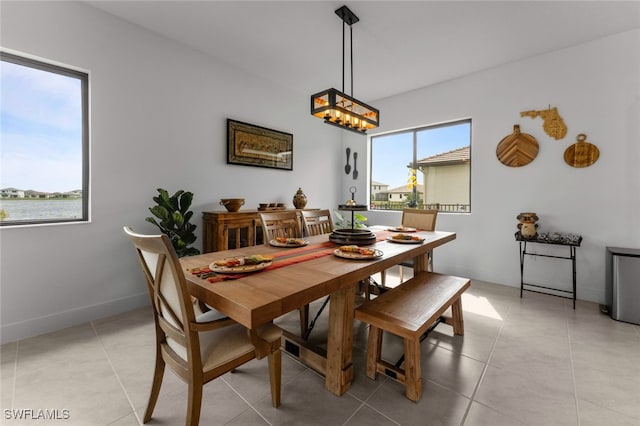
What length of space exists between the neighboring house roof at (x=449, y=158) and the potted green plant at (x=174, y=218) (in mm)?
3582

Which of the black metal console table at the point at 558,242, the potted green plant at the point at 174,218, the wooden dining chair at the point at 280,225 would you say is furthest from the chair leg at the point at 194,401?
the black metal console table at the point at 558,242

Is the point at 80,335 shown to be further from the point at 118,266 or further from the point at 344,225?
the point at 344,225

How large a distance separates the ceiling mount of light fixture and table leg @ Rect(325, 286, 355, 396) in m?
1.38

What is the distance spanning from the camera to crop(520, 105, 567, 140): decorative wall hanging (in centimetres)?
318

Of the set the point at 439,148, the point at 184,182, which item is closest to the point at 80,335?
the point at 184,182

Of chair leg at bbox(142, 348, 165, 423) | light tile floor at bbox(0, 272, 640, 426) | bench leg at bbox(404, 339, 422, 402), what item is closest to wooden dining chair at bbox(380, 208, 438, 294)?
light tile floor at bbox(0, 272, 640, 426)

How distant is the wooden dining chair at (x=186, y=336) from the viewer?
1036 millimetres

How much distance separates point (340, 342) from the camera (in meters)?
1.60

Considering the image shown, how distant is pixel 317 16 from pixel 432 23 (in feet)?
3.72

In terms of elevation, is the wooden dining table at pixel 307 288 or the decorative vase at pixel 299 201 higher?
the decorative vase at pixel 299 201

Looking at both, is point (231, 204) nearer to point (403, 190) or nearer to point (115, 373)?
point (115, 373)

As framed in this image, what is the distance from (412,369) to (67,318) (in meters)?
2.84

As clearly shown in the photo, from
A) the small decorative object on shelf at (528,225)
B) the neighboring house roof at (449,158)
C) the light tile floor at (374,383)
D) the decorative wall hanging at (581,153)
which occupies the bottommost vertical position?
the light tile floor at (374,383)

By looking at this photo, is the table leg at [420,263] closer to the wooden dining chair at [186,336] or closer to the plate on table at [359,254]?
the plate on table at [359,254]
